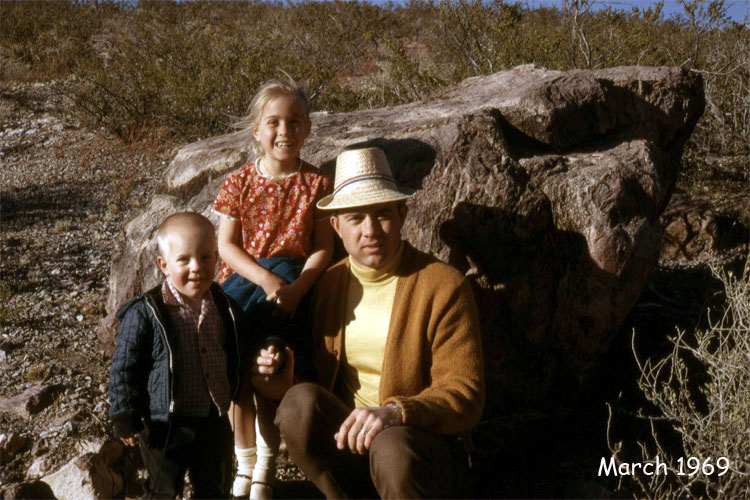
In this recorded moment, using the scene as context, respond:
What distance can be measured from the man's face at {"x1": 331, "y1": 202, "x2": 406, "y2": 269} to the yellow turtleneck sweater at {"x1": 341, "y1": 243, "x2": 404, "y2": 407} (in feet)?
0.17

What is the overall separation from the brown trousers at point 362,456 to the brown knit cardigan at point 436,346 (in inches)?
4.9

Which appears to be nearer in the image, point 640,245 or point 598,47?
point 640,245

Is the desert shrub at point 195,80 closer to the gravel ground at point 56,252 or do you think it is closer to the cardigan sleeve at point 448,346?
the gravel ground at point 56,252

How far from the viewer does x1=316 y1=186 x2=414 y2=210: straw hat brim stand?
2639mm

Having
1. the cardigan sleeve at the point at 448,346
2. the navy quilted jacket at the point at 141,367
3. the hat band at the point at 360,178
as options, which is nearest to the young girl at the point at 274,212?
the hat band at the point at 360,178

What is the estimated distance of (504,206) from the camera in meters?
3.43

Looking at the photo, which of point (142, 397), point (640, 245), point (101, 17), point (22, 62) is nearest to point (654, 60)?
point (640, 245)

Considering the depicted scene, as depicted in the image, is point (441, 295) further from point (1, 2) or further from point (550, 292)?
point (1, 2)

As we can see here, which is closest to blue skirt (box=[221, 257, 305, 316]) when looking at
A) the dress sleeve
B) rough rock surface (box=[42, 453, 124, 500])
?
the dress sleeve

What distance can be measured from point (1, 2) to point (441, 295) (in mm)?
15783

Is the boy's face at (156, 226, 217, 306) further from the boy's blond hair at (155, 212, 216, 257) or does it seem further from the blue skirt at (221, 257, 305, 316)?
the blue skirt at (221, 257, 305, 316)

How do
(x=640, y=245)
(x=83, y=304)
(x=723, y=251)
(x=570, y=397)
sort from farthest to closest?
(x=723, y=251), (x=83, y=304), (x=570, y=397), (x=640, y=245)

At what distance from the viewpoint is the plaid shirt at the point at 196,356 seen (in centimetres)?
265

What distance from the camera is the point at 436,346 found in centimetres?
261
